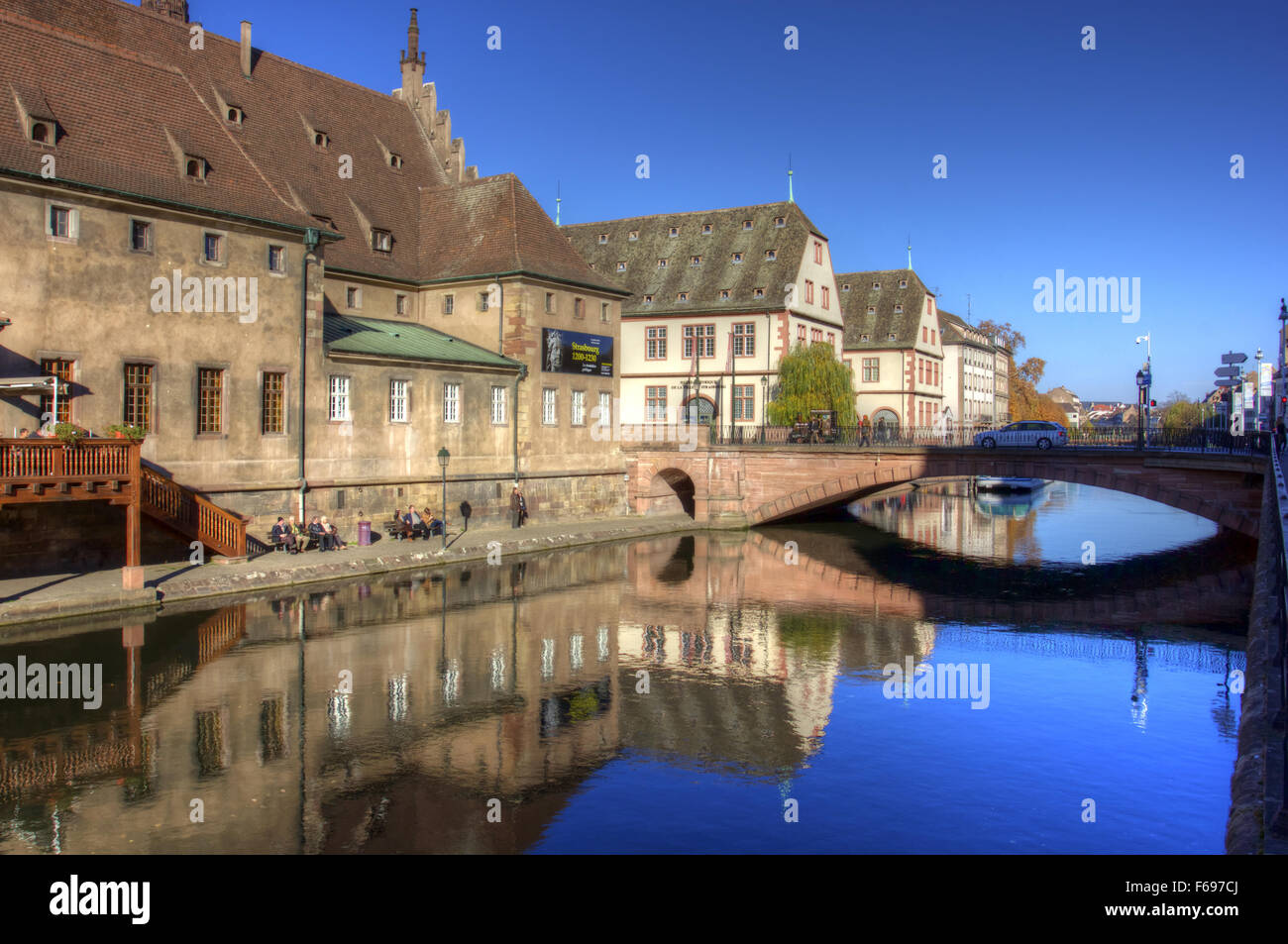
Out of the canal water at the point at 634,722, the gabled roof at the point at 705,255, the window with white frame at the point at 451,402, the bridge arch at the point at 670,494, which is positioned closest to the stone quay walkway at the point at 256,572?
the canal water at the point at 634,722

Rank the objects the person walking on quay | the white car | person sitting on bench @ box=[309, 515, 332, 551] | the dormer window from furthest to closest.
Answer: the white car, the person walking on quay, person sitting on bench @ box=[309, 515, 332, 551], the dormer window

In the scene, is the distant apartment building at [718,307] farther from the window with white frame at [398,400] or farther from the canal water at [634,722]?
the canal water at [634,722]

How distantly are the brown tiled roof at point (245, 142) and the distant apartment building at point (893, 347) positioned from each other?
1298 inches

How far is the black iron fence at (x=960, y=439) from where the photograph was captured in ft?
111

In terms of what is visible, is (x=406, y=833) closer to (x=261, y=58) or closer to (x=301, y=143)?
(x=301, y=143)

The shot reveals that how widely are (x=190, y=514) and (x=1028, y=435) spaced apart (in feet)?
133

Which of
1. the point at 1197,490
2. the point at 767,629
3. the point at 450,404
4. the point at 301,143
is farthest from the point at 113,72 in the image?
the point at 1197,490

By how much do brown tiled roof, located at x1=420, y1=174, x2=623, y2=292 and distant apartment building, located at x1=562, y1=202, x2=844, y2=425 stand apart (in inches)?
553

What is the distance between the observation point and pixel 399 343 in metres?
37.9

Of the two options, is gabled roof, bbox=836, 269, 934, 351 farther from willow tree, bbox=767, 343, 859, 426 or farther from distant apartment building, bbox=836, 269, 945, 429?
willow tree, bbox=767, 343, 859, 426

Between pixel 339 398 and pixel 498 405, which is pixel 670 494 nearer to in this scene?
pixel 498 405

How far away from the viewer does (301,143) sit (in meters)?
40.9

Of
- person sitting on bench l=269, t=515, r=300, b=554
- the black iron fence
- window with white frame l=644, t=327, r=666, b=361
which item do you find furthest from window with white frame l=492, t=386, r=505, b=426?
window with white frame l=644, t=327, r=666, b=361

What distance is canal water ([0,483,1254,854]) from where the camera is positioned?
1198 centimetres
